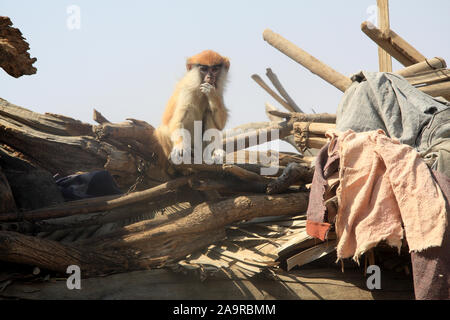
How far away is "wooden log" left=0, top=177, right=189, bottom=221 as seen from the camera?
15.0 feet

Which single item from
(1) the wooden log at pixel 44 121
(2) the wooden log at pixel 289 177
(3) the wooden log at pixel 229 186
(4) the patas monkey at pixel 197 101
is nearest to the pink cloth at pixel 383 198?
(2) the wooden log at pixel 289 177

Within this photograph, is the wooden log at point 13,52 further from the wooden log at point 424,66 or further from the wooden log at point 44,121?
the wooden log at point 424,66

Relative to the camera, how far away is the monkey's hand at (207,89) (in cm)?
603

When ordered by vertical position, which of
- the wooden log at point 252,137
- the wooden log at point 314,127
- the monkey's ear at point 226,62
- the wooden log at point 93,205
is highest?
the monkey's ear at point 226,62

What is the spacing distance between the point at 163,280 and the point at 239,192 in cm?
158

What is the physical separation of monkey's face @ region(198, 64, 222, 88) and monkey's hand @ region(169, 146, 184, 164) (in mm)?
1194

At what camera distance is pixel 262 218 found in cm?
545

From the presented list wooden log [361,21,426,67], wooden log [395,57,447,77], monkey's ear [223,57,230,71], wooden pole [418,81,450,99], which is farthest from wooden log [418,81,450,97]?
monkey's ear [223,57,230,71]

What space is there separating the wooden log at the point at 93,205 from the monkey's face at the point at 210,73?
5.19 feet

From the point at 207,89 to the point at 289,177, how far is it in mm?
1567

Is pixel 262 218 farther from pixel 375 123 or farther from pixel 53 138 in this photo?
pixel 53 138

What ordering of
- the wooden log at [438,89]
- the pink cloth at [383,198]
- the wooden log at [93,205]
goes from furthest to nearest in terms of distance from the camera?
the wooden log at [438,89], the wooden log at [93,205], the pink cloth at [383,198]

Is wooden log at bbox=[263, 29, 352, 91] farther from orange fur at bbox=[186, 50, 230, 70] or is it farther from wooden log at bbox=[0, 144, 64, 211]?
wooden log at bbox=[0, 144, 64, 211]
